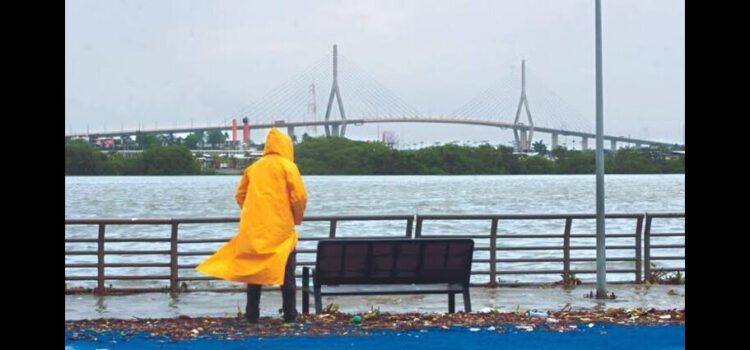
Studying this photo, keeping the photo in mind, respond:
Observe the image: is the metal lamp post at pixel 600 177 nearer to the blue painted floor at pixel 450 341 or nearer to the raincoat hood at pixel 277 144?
the blue painted floor at pixel 450 341

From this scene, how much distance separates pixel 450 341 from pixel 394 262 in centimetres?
173

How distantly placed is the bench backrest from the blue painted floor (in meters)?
1.13

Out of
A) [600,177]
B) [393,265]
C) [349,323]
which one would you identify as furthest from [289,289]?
[600,177]

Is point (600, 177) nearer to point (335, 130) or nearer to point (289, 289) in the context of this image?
point (289, 289)

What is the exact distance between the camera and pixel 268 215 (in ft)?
33.5

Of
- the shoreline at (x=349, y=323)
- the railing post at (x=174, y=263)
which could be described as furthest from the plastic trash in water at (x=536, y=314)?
the railing post at (x=174, y=263)

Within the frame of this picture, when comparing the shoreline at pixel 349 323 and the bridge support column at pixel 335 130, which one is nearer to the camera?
the shoreline at pixel 349 323

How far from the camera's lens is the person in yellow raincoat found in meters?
10.2

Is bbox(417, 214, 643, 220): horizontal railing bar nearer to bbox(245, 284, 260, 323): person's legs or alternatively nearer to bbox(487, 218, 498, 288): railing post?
bbox(487, 218, 498, 288): railing post

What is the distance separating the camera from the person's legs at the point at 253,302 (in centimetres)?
1055
